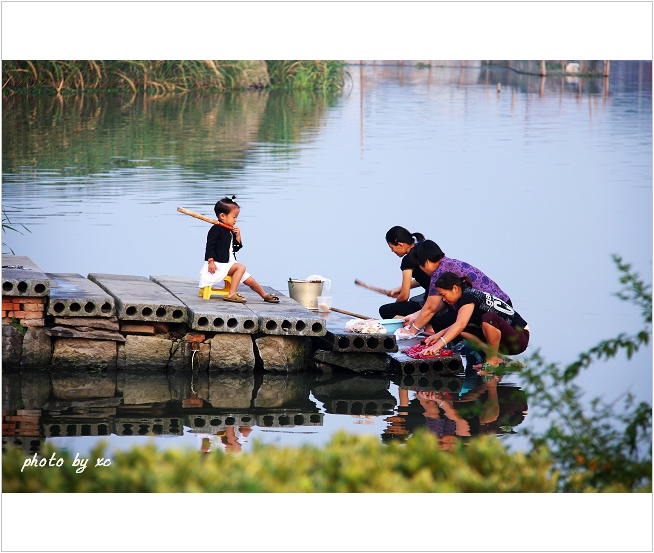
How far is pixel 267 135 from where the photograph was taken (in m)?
22.3

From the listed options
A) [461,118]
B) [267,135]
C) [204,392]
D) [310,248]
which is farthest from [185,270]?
[461,118]

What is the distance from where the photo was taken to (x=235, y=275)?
9.59m

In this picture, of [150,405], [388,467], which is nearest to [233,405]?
[150,405]

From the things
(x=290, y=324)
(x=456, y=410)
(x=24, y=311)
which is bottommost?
(x=456, y=410)

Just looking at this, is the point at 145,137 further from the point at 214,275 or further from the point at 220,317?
the point at 220,317

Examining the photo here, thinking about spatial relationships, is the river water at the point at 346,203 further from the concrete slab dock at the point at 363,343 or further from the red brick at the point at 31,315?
the red brick at the point at 31,315

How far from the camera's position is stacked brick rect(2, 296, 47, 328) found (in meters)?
8.62

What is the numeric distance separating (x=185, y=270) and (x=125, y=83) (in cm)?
627

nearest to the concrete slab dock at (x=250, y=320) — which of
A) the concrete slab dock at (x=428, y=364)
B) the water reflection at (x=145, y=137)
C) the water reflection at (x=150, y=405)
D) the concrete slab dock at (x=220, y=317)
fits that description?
the concrete slab dock at (x=220, y=317)

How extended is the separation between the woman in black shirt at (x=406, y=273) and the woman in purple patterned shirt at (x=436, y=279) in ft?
0.85

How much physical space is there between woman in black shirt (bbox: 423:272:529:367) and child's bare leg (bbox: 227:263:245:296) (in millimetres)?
1735

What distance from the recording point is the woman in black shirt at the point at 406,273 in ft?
32.7

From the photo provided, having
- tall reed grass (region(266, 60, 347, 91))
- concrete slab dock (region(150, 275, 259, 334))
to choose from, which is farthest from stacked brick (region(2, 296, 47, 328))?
tall reed grass (region(266, 60, 347, 91))

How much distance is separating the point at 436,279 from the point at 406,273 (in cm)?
90
